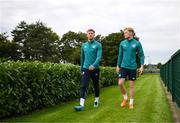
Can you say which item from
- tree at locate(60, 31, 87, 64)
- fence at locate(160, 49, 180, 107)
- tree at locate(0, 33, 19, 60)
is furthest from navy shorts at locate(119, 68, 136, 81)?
tree at locate(60, 31, 87, 64)

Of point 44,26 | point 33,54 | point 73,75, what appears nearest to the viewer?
point 73,75

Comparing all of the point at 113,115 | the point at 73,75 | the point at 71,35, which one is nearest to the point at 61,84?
the point at 73,75

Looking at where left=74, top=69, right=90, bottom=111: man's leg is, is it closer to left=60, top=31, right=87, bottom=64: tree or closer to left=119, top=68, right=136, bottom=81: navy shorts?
left=119, top=68, right=136, bottom=81: navy shorts

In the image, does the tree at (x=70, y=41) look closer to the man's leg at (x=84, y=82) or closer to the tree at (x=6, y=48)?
the tree at (x=6, y=48)

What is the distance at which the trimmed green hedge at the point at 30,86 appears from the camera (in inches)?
391

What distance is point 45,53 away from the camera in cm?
10144

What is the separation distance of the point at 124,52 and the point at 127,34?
0.47 meters

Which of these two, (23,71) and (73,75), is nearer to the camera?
(23,71)

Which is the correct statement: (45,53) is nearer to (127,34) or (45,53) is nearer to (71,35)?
(71,35)

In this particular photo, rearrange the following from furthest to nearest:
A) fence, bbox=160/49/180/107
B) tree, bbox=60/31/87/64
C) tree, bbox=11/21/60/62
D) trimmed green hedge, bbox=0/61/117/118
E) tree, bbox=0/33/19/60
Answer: tree, bbox=60/31/87/64
tree, bbox=11/21/60/62
tree, bbox=0/33/19/60
fence, bbox=160/49/180/107
trimmed green hedge, bbox=0/61/117/118

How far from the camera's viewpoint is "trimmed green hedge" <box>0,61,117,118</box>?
992 cm

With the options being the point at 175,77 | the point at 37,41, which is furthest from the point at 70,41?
the point at 175,77

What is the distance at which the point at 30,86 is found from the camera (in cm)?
1121

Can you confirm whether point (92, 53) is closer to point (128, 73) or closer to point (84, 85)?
point (84, 85)
